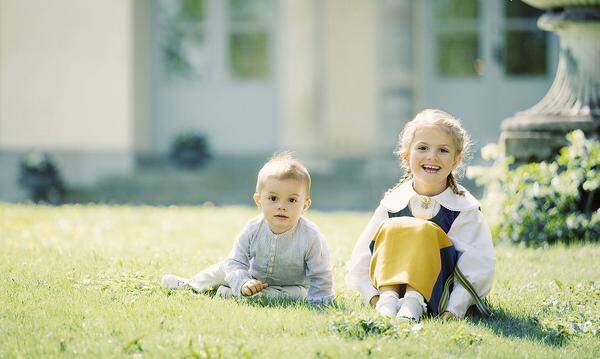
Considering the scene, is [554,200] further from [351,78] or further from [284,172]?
[351,78]

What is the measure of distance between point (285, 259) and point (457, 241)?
87cm

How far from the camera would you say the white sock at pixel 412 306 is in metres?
3.81

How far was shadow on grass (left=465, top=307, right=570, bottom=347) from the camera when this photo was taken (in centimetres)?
369

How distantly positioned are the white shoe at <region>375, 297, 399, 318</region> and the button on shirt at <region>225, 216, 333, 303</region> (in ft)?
1.28

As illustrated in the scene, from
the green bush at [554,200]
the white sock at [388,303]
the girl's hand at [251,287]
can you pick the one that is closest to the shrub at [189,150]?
the green bush at [554,200]

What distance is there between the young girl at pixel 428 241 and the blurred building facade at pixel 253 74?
8.46 meters

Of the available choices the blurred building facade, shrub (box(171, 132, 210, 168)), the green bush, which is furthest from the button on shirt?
shrub (box(171, 132, 210, 168))

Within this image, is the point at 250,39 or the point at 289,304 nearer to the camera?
the point at 289,304

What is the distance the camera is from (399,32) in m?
13.6

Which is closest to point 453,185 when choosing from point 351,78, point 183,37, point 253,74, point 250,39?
point 351,78

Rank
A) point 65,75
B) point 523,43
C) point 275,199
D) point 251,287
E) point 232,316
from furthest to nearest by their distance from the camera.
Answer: point 523,43
point 65,75
point 275,199
point 251,287
point 232,316

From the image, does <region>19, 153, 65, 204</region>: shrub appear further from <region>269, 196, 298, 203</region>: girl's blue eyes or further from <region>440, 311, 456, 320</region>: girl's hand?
<region>440, 311, 456, 320</region>: girl's hand

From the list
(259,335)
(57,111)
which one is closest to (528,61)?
(57,111)

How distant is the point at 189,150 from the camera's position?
13.1 m
